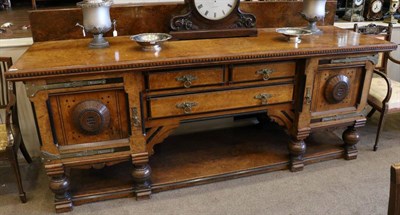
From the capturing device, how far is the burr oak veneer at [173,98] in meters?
1.63

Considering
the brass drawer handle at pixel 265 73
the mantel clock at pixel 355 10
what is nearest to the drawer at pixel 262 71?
the brass drawer handle at pixel 265 73

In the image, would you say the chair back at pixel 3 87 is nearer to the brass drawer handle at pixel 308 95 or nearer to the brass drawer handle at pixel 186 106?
the brass drawer handle at pixel 186 106

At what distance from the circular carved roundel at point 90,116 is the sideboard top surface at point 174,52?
194 millimetres

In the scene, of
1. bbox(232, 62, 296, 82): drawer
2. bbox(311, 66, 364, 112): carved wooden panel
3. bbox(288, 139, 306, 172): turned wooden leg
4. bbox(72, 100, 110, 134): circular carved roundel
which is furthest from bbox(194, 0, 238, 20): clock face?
bbox(288, 139, 306, 172): turned wooden leg

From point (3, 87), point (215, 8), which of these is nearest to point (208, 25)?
point (215, 8)

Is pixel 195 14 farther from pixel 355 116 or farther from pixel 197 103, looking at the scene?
pixel 355 116

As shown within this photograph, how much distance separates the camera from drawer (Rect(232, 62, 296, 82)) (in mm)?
1831

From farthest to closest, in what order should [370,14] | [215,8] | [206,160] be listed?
[370,14], [206,160], [215,8]

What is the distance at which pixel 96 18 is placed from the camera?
1.78 metres

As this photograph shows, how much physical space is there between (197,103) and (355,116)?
3.55 ft

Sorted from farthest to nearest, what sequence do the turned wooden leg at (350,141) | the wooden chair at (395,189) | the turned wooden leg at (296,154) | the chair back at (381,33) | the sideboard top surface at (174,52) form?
the chair back at (381,33)
the turned wooden leg at (350,141)
the turned wooden leg at (296,154)
the sideboard top surface at (174,52)
the wooden chair at (395,189)

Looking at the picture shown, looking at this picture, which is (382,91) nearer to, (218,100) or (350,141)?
(350,141)

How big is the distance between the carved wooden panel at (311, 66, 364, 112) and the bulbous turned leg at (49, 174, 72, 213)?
58.9 inches

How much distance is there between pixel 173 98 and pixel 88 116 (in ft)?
1.44
